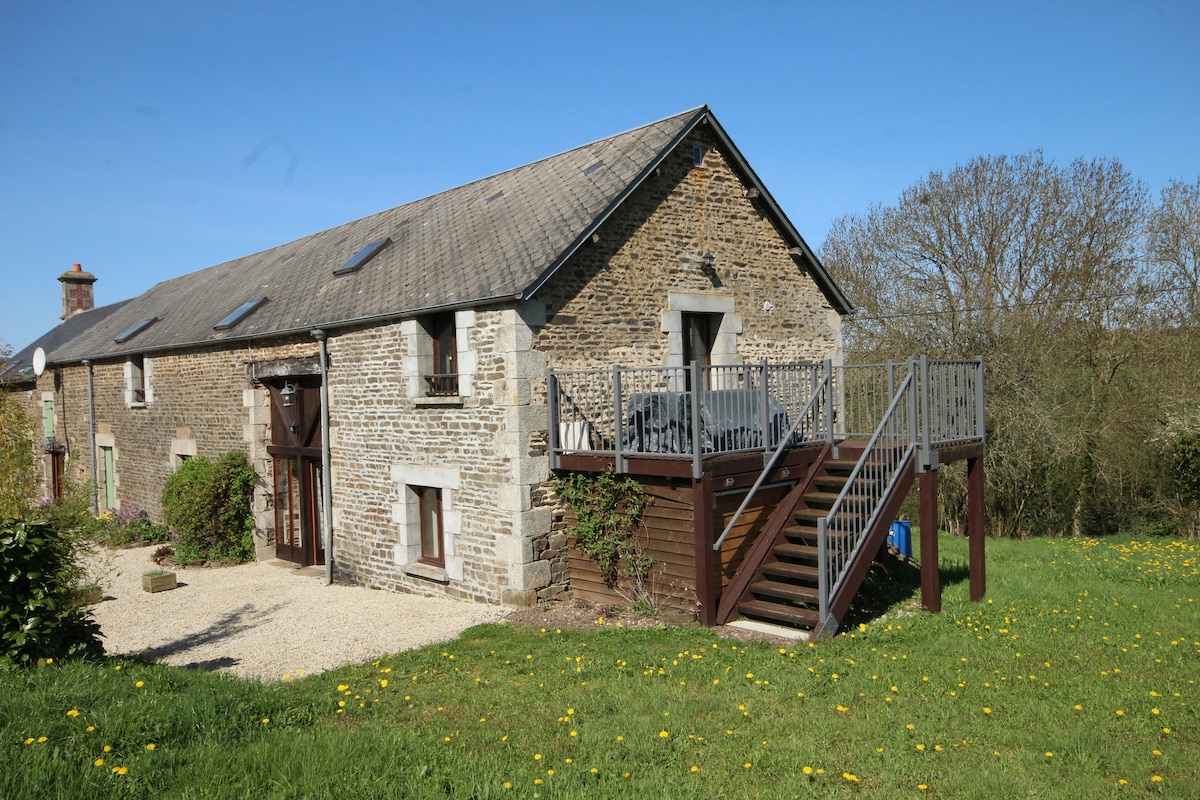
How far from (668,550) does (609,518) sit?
33.6 inches

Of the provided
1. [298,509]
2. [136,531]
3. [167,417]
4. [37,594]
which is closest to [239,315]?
[167,417]

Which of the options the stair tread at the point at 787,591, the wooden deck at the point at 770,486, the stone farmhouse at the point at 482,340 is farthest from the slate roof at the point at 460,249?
the stair tread at the point at 787,591

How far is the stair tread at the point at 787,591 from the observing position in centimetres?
849

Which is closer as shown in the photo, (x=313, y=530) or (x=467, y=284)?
(x=467, y=284)

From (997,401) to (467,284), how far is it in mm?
13136

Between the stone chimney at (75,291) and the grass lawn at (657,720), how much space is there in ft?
86.6

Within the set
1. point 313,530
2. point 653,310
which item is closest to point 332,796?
point 653,310

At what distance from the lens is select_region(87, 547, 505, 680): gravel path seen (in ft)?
29.1

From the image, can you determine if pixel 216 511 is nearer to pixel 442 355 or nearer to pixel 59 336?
pixel 442 355

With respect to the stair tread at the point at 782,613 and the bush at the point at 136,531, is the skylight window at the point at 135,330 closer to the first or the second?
the bush at the point at 136,531

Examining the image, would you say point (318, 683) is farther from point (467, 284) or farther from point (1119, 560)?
point (1119, 560)

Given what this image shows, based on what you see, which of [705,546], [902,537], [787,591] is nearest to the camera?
[787,591]

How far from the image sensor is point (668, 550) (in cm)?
955

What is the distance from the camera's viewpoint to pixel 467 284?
427 inches
